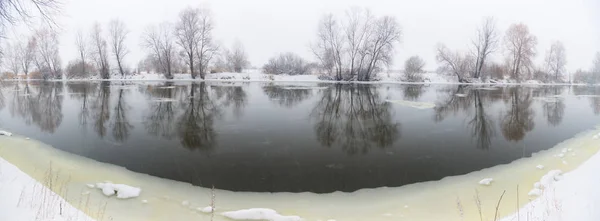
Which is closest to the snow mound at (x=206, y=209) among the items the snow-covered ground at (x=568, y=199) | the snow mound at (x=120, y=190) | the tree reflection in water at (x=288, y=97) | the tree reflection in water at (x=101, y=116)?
the snow mound at (x=120, y=190)

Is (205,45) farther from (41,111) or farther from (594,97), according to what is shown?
(594,97)

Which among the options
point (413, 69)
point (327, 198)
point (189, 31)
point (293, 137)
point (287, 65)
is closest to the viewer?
point (327, 198)

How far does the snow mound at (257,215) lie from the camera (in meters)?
3.44

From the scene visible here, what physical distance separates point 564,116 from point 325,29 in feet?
33.5

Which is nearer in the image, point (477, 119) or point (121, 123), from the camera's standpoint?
point (121, 123)

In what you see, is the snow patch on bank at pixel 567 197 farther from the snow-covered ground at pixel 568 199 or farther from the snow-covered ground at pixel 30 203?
the snow-covered ground at pixel 30 203

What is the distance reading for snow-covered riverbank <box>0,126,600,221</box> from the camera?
141 inches

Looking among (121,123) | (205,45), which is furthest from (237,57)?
(121,123)

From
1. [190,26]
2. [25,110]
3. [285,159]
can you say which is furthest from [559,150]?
[25,110]

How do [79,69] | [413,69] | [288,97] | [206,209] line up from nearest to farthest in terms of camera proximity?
[206,209] → [79,69] → [288,97] → [413,69]

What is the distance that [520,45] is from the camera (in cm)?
1386

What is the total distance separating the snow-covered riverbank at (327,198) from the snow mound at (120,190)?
0.23 feet

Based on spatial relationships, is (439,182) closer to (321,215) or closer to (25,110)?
(321,215)

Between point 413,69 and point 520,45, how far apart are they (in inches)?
511
